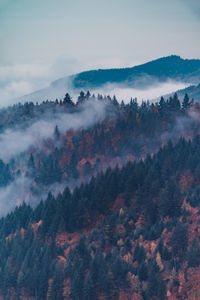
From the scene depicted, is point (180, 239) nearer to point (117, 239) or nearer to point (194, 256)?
point (194, 256)

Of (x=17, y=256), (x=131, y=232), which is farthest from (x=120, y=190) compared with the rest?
(x=17, y=256)

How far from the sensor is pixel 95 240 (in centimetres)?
10450

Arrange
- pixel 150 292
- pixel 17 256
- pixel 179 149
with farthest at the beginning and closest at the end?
1. pixel 179 149
2. pixel 17 256
3. pixel 150 292

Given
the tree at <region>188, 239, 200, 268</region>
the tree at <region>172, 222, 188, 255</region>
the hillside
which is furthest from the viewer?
the tree at <region>172, 222, 188, 255</region>

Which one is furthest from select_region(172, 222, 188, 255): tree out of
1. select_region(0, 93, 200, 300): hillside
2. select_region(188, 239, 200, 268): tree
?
select_region(188, 239, 200, 268): tree

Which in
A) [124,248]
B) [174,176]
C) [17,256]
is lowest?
[17,256]

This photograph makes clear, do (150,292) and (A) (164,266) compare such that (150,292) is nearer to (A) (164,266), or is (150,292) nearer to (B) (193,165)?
(A) (164,266)

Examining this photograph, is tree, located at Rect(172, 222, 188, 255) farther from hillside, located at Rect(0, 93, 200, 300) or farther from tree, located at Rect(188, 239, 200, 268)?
tree, located at Rect(188, 239, 200, 268)

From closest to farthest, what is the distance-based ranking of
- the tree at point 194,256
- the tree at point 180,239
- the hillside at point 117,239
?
the tree at point 194,256 < the hillside at point 117,239 < the tree at point 180,239

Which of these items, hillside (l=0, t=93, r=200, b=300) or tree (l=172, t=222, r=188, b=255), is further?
tree (l=172, t=222, r=188, b=255)

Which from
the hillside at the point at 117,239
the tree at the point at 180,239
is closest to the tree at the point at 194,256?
the hillside at the point at 117,239

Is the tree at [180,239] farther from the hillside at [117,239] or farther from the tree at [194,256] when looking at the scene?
the tree at [194,256]

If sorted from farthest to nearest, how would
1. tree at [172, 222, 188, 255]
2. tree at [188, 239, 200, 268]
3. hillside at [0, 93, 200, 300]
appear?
tree at [172, 222, 188, 255], hillside at [0, 93, 200, 300], tree at [188, 239, 200, 268]

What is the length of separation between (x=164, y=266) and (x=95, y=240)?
28.3m
